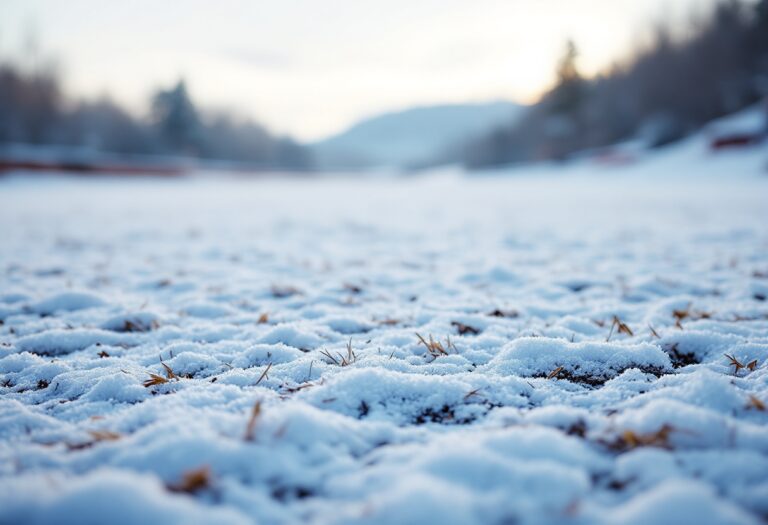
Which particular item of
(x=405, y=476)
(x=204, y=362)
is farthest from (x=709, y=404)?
(x=204, y=362)

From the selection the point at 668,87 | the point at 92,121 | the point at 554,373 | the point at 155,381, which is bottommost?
the point at 155,381

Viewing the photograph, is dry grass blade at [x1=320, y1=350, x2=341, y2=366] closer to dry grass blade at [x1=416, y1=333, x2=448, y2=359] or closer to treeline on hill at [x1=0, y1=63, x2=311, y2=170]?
dry grass blade at [x1=416, y1=333, x2=448, y2=359]

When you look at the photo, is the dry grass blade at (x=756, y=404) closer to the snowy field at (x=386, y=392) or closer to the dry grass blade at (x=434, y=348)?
the snowy field at (x=386, y=392)

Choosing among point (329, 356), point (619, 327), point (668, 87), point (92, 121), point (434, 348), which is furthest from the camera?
point (92, 121)

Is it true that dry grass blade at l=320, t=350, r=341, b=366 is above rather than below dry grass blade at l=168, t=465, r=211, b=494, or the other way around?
above

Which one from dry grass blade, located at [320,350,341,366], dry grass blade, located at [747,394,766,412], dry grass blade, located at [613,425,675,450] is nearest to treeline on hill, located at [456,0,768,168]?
dry grass blade, located at [747,394,766,412]

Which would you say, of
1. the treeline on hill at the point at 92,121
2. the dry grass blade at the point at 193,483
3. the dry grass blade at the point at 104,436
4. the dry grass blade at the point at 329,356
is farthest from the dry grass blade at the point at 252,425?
the treeline on hill at the point at 92,121

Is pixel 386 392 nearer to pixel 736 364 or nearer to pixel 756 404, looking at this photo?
pixel 756 404

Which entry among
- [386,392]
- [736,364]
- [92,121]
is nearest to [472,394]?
[386,392]

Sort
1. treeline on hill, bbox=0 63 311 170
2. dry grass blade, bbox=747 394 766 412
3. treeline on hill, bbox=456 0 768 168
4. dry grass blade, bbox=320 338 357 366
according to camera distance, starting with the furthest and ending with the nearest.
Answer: treeline on hill, bbox=0 63 311 170 → treeline on hill, bbox=456 0 768 168 → dry grass blade, bbox=320 338 357 366 → dry grass blade, bbox=747 394 766 412
